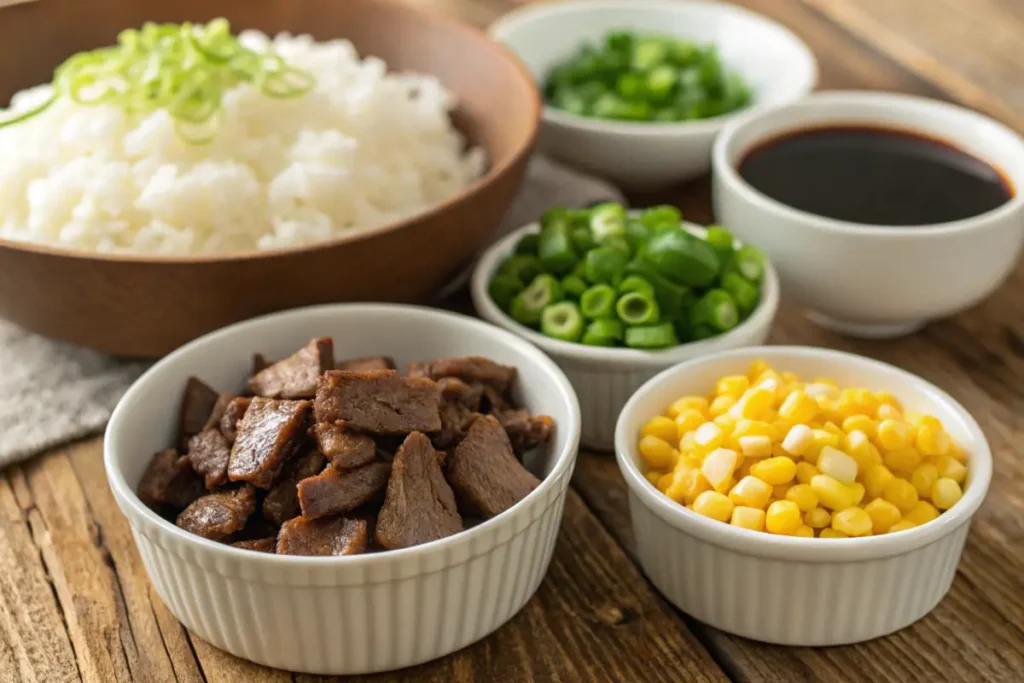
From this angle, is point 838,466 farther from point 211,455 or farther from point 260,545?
point 211,455

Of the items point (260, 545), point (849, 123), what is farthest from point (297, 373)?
point (849, 123)

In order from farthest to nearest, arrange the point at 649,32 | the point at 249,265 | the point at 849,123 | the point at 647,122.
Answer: the point at 649,32, the point at 647,122, the point at 849,123, the point at 249,265

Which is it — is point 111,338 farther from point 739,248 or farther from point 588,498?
point 739,248

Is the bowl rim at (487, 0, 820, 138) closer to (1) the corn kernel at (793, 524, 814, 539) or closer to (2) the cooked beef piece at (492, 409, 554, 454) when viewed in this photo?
(2) the cooked beef piece at (492, 409, 554, 454)

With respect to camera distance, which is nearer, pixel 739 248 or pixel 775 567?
pixel 775 567

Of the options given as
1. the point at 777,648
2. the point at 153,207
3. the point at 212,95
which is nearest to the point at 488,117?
the point at 212,95

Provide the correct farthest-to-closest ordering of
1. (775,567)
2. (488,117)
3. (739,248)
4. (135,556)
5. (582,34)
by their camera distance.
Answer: (582,34), (488,117), (739,248), (135,556), (775,567)

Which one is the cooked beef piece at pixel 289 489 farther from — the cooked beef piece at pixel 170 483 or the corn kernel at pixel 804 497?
the corn kernel at pixel 804 497
